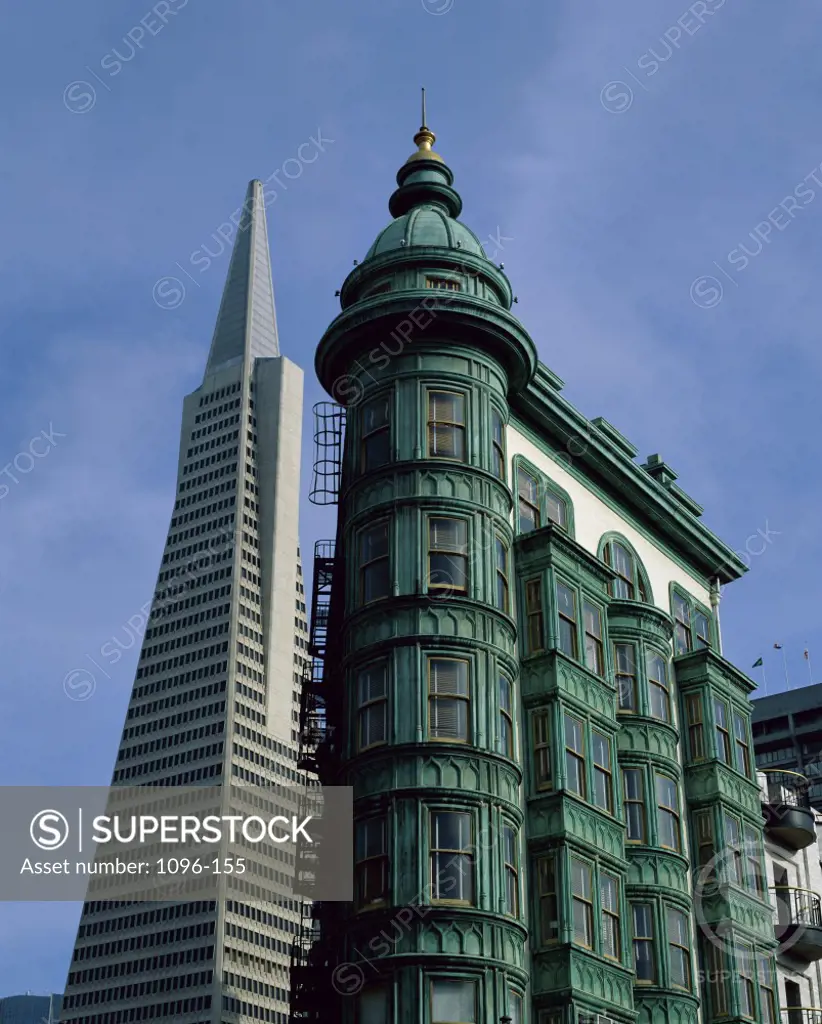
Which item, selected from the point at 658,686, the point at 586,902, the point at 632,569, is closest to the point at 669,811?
the point at 658,686

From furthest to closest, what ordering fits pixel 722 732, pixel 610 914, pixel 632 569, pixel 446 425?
pixel 632 569
pixel 722 732
pixel 446 425
pixel 610 914

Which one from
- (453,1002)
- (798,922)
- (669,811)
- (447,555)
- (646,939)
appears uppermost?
(447,555)

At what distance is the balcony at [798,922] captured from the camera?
181 ft

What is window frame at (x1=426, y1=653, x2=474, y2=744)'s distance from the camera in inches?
1426

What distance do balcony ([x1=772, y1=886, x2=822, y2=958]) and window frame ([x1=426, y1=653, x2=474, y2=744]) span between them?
2320cm

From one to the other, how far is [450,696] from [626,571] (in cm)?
1459

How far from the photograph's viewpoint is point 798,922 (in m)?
57.3

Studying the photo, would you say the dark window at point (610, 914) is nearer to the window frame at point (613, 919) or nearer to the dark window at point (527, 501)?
the window frame at point (613, 919)

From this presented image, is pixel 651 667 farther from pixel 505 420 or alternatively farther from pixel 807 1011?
pixel 807 1011

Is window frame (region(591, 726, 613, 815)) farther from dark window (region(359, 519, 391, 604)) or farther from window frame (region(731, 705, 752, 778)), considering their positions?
window frame (region(731, 705, 752, 778))

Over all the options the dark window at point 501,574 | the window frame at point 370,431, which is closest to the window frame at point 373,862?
the dark window at point 501,574

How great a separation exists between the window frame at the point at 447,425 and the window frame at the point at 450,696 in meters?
5.45

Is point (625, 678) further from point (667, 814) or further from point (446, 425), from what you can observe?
point (446, 425)

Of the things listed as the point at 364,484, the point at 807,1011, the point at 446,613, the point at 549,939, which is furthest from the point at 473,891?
the point at 807,1011
